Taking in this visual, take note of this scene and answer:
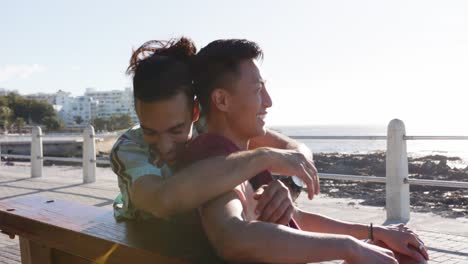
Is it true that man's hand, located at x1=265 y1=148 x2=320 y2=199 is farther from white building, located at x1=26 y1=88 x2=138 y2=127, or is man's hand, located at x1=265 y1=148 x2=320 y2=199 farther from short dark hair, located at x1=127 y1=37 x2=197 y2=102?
white building, located at x1=26 y1=88 x2=138 y2=127

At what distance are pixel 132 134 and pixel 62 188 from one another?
27.3ft

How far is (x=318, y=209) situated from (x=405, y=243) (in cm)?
548

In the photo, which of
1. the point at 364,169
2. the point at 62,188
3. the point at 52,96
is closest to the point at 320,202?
the point at 62,188

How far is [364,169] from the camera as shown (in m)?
24.0

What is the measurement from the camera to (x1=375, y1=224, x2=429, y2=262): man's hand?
1.66 m

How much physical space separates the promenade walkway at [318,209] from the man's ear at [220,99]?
3.32 m

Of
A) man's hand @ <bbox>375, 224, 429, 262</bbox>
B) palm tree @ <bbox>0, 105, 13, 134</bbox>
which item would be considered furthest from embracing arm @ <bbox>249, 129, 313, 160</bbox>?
palm tree @ <bbox>0, 105, 13, 134</bbox>

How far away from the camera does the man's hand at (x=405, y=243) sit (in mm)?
1657

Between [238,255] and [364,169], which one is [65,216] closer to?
[238,255]

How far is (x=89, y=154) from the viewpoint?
10359 millimetres

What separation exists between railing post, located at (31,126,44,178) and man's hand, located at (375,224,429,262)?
10.9m

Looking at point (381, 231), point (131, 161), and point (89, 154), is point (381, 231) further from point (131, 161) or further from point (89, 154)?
point (89, 154)

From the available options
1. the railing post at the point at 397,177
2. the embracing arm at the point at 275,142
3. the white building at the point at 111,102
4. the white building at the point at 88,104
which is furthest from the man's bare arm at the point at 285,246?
the white building at the point at 111,102

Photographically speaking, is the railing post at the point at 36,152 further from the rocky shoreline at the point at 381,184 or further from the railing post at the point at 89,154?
the rocky shoreline at the point at 381,184
